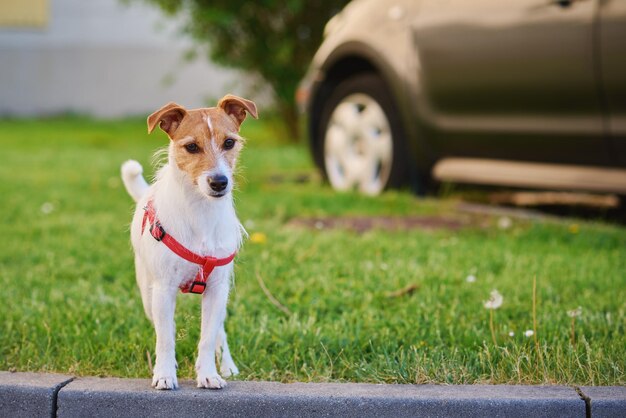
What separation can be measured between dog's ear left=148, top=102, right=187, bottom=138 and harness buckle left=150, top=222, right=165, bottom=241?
291 mm

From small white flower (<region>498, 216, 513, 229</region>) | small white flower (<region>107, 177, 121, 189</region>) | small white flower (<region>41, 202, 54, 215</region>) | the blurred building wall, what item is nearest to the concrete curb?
small white flower (<region>498, 216, 513, 229</region>)

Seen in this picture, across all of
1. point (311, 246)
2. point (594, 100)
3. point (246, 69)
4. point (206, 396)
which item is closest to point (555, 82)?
point (594, 100)

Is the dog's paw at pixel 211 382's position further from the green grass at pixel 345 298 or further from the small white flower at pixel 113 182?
the small white flower at pixel 113 182

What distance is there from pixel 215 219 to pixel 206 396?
564 mm

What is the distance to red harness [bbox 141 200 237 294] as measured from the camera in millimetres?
A: 3211

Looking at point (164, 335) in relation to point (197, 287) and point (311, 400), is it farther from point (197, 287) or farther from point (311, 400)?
point (311, 400)

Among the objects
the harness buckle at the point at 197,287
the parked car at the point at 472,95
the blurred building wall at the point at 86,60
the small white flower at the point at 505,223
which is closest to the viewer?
the harness buckle at the point at 197,287

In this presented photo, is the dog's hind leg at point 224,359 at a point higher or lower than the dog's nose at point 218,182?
lower

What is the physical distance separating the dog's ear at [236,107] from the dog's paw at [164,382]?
860 millimetres

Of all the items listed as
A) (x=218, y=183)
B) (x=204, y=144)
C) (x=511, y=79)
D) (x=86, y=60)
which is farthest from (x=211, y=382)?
(x=86, y=60)

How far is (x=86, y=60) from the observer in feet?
64.8

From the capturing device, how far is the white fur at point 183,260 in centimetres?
323

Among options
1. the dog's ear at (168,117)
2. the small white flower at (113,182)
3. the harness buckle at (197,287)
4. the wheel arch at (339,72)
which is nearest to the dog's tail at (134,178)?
the dog's ear at (168,117)

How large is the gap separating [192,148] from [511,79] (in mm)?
3476
